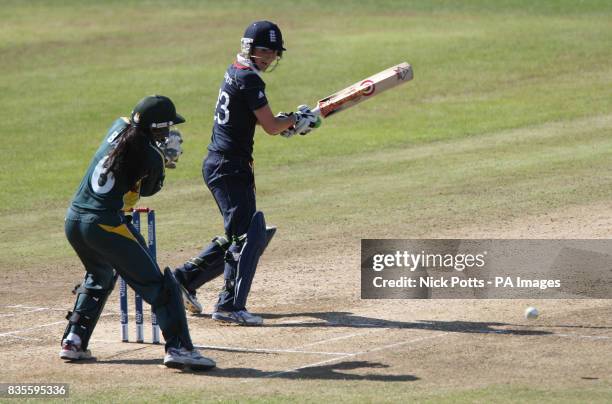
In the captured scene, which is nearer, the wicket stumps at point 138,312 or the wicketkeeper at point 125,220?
the wicketkeeper at point 125,220

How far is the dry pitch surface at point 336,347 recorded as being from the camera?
859 centimetres

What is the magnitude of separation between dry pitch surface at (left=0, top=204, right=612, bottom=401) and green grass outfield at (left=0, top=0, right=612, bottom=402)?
1.37ft

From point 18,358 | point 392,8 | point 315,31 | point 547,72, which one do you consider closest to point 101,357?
point 18,358

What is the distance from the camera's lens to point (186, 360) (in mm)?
9016

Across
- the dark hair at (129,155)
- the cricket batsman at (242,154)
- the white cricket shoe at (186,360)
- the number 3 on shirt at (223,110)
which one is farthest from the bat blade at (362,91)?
the white cricket shoe at (186,360)

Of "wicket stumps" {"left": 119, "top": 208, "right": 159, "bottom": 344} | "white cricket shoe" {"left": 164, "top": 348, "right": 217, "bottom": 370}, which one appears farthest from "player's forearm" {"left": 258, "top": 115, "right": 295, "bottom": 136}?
"white cricket shoe" {"left": 164, "top": 348, "right": 217, "bottom": 370}

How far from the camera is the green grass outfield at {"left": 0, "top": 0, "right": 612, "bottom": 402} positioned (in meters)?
16.1

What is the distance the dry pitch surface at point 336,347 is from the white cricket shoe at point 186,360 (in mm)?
80

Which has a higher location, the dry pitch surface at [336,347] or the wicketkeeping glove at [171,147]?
the wicketkeeping glove at [171,147]

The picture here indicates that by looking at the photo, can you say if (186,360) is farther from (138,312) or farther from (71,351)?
(138,312)

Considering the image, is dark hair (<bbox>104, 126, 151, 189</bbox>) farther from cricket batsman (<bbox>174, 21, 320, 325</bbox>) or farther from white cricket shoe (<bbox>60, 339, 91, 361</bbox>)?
cricket batsman (<bbox>174, 21, 320, 325</bbox>)

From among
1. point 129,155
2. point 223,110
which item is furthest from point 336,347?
point 223,110

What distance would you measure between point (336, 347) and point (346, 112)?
1477cm

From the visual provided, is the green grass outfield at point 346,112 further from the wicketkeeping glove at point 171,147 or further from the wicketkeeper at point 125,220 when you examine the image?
the wicketkeeping glove at point 171,147
